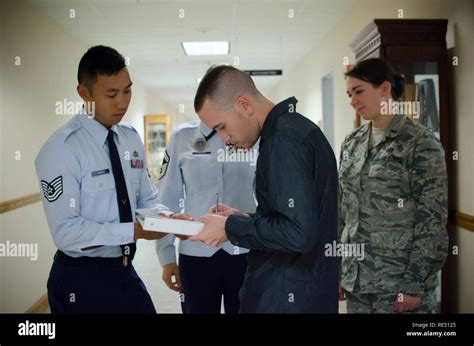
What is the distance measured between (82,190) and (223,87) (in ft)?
1.23

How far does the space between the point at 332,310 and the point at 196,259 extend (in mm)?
534

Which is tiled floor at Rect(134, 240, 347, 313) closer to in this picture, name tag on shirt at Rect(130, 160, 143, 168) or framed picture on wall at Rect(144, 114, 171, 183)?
name tag on shirt at Rect(130, 160, 143, 168)

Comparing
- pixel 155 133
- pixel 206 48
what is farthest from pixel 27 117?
pixel 155 133

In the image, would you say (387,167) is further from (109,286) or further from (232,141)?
(109,286)

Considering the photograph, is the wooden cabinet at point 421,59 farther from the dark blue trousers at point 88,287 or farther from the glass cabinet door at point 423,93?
the dark blue trousers at point 88,287

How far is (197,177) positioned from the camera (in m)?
1.31

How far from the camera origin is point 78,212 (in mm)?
962

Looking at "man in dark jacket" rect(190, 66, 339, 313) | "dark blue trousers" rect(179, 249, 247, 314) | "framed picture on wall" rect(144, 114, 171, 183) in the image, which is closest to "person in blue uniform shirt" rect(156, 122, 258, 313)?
"dark blue trousers" rect(179, 249, 247, 314)

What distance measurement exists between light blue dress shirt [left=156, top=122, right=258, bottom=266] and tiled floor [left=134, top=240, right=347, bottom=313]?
117 mm

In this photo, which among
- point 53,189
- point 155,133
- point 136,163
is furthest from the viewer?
point 155,133

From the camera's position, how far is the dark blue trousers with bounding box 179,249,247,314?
4.39ft

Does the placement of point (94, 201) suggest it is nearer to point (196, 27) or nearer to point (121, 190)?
point (121, 190)

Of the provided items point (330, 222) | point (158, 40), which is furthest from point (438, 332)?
point (158, 40)

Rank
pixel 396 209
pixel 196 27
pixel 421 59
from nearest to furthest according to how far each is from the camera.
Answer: pixel 396 209 < pixel 196 27 < pixel 421 59
